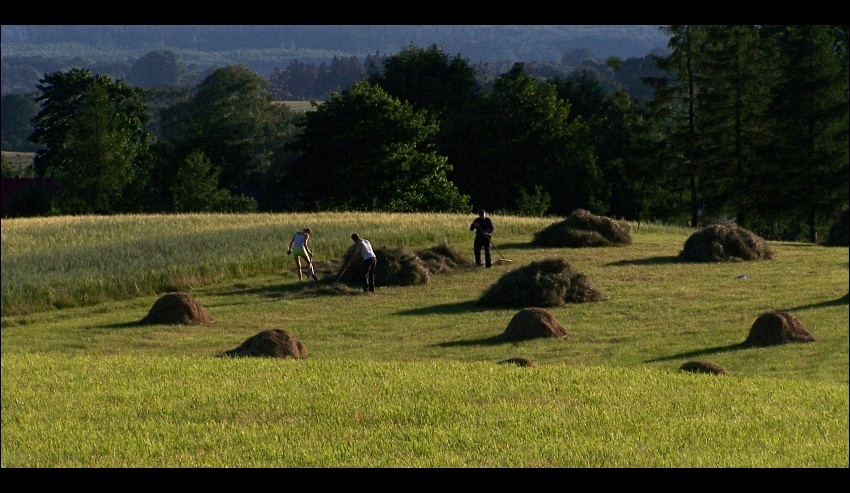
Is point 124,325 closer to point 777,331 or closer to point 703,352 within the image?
point 703,352

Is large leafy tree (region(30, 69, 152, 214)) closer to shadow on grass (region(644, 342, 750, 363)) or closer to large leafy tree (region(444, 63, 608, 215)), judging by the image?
large leafy tree (region(444, 63, 608, 215))

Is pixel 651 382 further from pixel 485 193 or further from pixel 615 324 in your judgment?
pixel 485 193

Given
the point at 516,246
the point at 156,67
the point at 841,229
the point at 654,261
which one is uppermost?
the point at 156,67

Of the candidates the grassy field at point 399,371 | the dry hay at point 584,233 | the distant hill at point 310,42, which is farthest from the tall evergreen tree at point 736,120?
the dry hay at point 584,233

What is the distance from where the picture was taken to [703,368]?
1888cm

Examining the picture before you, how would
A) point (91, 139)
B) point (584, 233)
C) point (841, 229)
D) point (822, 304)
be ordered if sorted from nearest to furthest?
point (841, 229) < point (822, 304) < point (584, 233) < point (91, 139)

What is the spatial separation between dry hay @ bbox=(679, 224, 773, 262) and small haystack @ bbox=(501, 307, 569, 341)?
14.5m

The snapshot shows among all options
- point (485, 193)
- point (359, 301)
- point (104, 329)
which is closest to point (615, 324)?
point (359, 301)

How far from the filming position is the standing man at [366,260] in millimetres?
33938

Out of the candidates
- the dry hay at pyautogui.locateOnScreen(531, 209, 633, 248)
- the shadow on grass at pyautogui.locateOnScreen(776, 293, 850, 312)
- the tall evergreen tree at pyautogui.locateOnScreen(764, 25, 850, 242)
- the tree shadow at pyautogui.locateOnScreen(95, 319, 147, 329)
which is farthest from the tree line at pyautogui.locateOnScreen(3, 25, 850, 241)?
the tall evergreen tree at pyautogui.locateOnScreen(764, 25, 850, 242)

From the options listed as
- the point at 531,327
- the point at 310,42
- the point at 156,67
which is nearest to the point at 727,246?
the point at 531,327

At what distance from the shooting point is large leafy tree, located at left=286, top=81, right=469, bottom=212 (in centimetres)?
7681

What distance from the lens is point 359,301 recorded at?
110 feet

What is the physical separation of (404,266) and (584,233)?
11.0 metres
